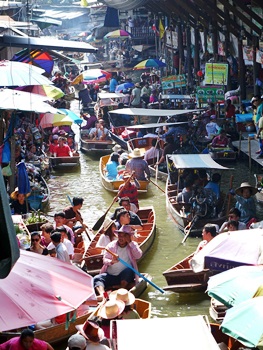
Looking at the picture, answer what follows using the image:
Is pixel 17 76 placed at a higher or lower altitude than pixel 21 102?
higher

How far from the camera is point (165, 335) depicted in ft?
23.3

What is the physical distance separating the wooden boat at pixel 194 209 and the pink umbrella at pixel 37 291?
675 centimetres

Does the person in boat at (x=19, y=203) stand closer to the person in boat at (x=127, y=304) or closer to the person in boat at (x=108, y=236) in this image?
the person in boat at (x=108, y=236)

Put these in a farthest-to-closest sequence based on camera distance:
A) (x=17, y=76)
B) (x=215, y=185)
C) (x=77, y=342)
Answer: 1. (x=17, y=76)
2. (x=215, y=185)
3. (x=77, y=342)

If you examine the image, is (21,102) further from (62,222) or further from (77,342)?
(77,342)

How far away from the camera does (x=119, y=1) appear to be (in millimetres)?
30906

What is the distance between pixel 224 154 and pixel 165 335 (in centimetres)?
1309

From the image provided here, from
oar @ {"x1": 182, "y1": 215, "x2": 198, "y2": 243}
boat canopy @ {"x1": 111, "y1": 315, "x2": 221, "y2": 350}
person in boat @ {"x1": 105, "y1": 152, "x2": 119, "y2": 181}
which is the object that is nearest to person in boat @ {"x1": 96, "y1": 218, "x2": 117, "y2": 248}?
oar @ {"x1": 182, "y1": 215, "x2": 198, "y2": 243}

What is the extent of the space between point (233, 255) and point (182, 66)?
23.7m

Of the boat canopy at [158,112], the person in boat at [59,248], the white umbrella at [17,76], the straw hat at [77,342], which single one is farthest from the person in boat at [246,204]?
the boat canopy at [158,112]

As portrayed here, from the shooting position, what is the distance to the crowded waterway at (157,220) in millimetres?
11508

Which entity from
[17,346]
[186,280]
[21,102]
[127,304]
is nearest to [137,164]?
[21,102]

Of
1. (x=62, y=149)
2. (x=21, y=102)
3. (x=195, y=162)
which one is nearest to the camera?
(x=21, y=102)

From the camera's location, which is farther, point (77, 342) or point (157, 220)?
point (157, 220)
